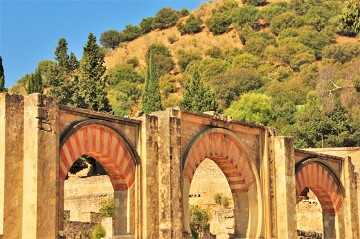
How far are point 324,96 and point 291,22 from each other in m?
45.4

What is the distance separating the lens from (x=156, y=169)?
661 inches

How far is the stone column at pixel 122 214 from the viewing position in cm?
1619

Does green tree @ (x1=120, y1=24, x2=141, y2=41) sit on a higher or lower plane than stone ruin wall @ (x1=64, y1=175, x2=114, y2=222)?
higher

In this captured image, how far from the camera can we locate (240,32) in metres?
95.2

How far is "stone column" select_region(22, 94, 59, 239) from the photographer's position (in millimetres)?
13648

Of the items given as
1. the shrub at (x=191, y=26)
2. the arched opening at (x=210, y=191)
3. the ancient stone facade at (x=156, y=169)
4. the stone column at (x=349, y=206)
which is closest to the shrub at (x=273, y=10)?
the shrub at (x=191, y=26)

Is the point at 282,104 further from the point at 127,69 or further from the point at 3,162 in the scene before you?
the point at 3,162

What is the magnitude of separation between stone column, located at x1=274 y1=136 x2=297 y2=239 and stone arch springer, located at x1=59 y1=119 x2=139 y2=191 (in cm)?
533

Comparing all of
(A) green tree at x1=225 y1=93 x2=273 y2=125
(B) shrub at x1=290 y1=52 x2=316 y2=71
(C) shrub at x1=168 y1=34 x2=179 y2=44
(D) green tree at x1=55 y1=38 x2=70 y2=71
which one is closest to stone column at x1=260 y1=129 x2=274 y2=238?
(D) green tree at x1=55 y1=38 x2=70 y2=71

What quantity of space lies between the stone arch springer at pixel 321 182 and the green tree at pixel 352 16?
212 inches

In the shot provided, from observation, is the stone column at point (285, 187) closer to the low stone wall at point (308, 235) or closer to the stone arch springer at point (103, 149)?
the stone arch springer at point (103, 149)

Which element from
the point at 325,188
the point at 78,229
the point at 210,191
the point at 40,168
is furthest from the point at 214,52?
the point at 40,168

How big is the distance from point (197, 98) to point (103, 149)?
32.6 m

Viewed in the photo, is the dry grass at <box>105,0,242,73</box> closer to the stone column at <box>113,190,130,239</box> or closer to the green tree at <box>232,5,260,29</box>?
the green tree at <box>232,5,260,29</box>
